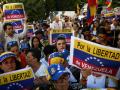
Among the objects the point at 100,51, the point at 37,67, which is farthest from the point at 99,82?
the point at 37,67

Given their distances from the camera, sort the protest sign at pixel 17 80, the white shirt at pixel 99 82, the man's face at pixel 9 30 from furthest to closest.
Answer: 1. the man's face at pixel 9 30
2. the white shirt at pixel 99 82
3. the protest sign at pixel 17 80

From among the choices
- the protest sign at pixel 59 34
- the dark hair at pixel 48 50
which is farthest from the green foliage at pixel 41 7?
the dark hair at pixel 48 50

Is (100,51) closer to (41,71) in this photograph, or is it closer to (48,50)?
(41,71)

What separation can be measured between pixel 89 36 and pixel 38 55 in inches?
223

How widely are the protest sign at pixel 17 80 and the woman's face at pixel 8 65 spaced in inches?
7.8

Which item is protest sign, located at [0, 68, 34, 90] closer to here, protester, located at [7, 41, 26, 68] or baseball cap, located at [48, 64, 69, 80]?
baseball cap, located at [48, 64, 69, 80]

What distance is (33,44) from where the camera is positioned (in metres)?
10.8

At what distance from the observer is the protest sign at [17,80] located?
255 inches

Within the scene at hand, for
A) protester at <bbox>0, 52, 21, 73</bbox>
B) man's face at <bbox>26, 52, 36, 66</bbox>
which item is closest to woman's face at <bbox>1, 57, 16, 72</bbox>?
protester at <bbox>0, 52, 21, 73</bbox>

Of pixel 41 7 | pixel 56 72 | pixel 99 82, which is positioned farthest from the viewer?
pixel 41 7

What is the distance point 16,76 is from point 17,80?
0.06 metres

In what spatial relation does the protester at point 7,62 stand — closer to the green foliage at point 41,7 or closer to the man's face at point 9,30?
the man's face at point 9,30

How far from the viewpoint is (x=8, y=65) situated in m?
6.77

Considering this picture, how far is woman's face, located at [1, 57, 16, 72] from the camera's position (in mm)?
6746
